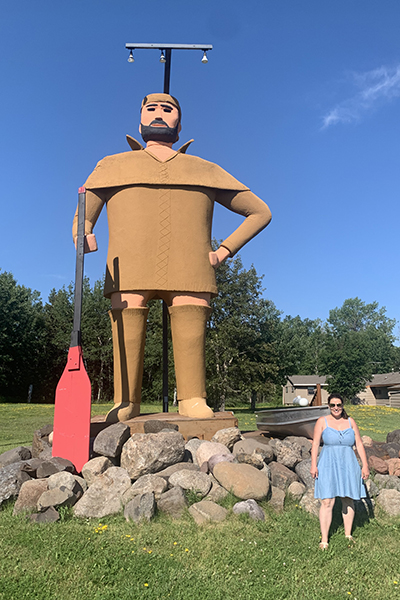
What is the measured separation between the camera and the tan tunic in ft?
17.9

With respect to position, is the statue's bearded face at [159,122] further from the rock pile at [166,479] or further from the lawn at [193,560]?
the lawn at [193,560]

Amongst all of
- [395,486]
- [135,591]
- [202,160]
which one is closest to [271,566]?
[135,591]

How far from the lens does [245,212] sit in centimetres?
597

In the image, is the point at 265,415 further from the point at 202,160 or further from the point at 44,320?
the point at 44,320

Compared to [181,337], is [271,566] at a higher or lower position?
lower

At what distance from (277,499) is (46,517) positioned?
1.91 meters

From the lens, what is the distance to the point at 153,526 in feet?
11.4

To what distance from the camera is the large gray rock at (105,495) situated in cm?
374

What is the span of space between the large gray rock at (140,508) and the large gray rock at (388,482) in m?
2.46

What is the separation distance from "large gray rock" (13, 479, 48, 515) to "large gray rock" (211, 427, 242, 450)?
1806 mm

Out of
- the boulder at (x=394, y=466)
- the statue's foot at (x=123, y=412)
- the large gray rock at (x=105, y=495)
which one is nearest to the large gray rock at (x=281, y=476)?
the boulder at (x=394, y=466)

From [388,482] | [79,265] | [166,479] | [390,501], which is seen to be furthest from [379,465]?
[79,265]

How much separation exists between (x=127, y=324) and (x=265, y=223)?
2175 millimetres

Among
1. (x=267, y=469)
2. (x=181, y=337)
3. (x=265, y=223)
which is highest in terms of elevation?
(x=265, y=223)
